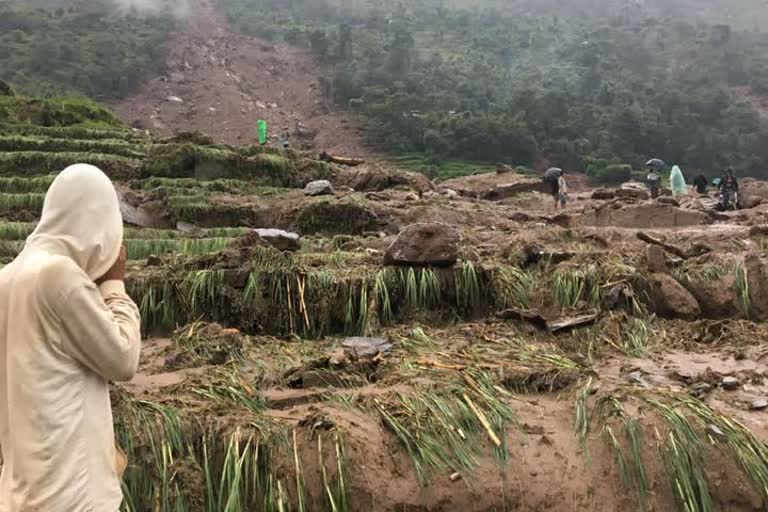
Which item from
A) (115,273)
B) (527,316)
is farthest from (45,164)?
(115,273)

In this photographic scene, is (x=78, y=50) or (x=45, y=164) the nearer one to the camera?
(x=45, y=164)

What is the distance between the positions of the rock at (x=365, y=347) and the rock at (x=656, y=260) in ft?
8.94

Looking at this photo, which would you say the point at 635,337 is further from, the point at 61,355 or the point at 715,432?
→ the point at 61,355

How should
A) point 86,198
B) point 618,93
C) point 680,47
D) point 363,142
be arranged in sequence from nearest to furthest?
point 86,198, point 363,142, point 618,93, point 680,47

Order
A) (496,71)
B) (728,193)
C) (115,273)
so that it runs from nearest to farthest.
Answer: (115,273) < (728,193) < (496,71)

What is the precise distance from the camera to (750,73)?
5453 cm

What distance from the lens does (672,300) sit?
634 cm

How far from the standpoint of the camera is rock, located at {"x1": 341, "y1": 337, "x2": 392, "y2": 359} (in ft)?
16.2

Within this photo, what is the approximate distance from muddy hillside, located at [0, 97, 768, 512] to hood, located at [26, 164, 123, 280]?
1.73m

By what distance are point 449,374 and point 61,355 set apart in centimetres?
270

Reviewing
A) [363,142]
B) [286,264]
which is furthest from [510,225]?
[363,142]

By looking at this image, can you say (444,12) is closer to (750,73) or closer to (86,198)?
(750,73)

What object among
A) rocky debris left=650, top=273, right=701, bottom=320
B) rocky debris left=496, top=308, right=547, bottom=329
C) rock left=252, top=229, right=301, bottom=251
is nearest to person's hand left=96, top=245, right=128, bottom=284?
rocky debris left=496, top=308, right=547, bottom=329

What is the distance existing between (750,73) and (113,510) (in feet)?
199
